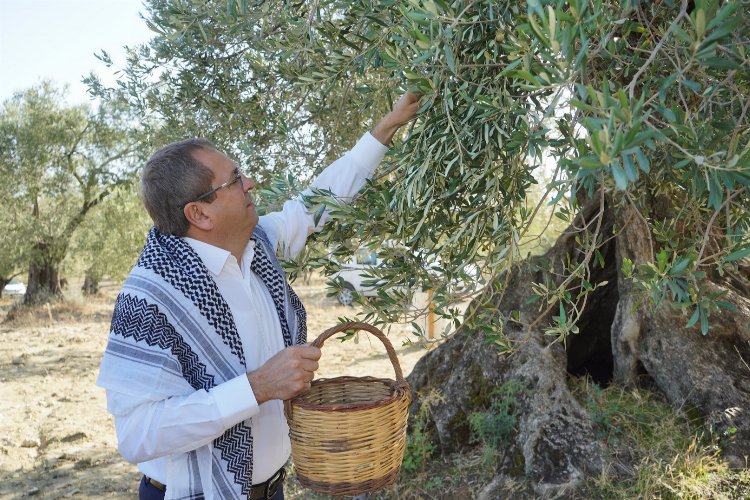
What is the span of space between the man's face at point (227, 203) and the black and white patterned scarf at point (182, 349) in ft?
0.53

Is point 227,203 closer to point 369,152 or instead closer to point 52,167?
point 369,152

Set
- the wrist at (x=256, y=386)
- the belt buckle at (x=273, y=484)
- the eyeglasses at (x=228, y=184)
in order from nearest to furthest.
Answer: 1. the wrist at (x=256, y=386)
2. the eyeglasses at (x=228, y=184)
3. the belt buckle at (x=273, y=484)

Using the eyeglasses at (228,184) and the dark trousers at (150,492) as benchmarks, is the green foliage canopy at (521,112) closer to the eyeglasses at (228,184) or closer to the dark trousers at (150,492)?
the eyeglasses at (228,184)

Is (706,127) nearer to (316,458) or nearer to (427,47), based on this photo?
(427,47)

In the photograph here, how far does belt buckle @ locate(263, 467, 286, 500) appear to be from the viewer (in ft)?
8.79

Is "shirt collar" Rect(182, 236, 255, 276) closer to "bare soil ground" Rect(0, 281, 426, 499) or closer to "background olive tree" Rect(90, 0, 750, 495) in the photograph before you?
"background olive tree" Rect(90, 0, 750, 495)

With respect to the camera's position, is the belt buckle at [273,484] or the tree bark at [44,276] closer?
the belt buckle at [273,484]

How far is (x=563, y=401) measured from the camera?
506cm

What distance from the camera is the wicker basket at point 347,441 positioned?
224 centimetres

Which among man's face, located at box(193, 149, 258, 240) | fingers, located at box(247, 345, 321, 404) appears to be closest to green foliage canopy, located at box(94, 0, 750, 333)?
man's face, located at box(193, 149, 258, 240)

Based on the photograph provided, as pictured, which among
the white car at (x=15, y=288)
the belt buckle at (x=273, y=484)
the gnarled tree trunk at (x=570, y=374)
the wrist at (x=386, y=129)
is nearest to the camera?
→ the belt buckle at (x=273, y=484)

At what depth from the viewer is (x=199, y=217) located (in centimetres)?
256

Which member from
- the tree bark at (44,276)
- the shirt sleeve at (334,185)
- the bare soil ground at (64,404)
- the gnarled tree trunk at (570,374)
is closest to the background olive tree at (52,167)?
the tree bark at (44,276)

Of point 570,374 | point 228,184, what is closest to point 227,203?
point 228,184
